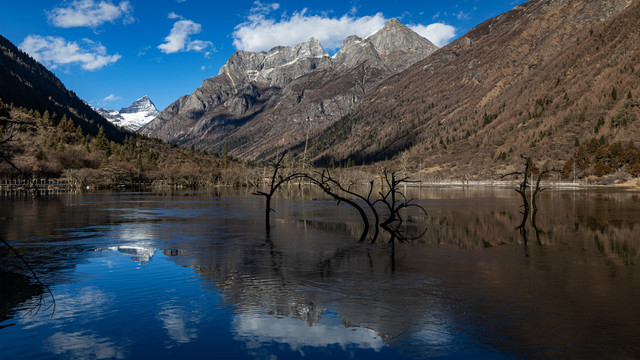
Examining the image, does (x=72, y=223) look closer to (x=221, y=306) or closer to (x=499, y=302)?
(x=221, y=306)

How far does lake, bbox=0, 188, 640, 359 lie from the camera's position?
1024cm

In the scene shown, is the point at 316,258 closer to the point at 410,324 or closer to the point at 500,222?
the point at 410,324

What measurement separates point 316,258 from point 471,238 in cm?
1181

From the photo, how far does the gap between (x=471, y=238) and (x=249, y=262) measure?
15.0 metres

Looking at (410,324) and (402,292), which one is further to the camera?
(402,292)

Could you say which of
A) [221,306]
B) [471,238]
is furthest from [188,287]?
[471,238]

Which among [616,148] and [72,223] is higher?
[616,148]

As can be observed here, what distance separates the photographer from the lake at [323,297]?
10.2 metres

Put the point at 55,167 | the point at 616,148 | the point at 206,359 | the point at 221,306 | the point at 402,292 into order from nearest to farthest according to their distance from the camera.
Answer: the point at 206,359 → the point at 221,306 → the point at 402,292 → the point at 616,148 → the point at 55,167

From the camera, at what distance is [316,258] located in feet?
70.9

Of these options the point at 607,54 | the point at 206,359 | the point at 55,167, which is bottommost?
the point at 206,359

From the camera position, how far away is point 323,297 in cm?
1438

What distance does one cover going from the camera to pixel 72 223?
37.6 m

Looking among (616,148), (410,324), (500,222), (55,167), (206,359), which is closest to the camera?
(206,359)
